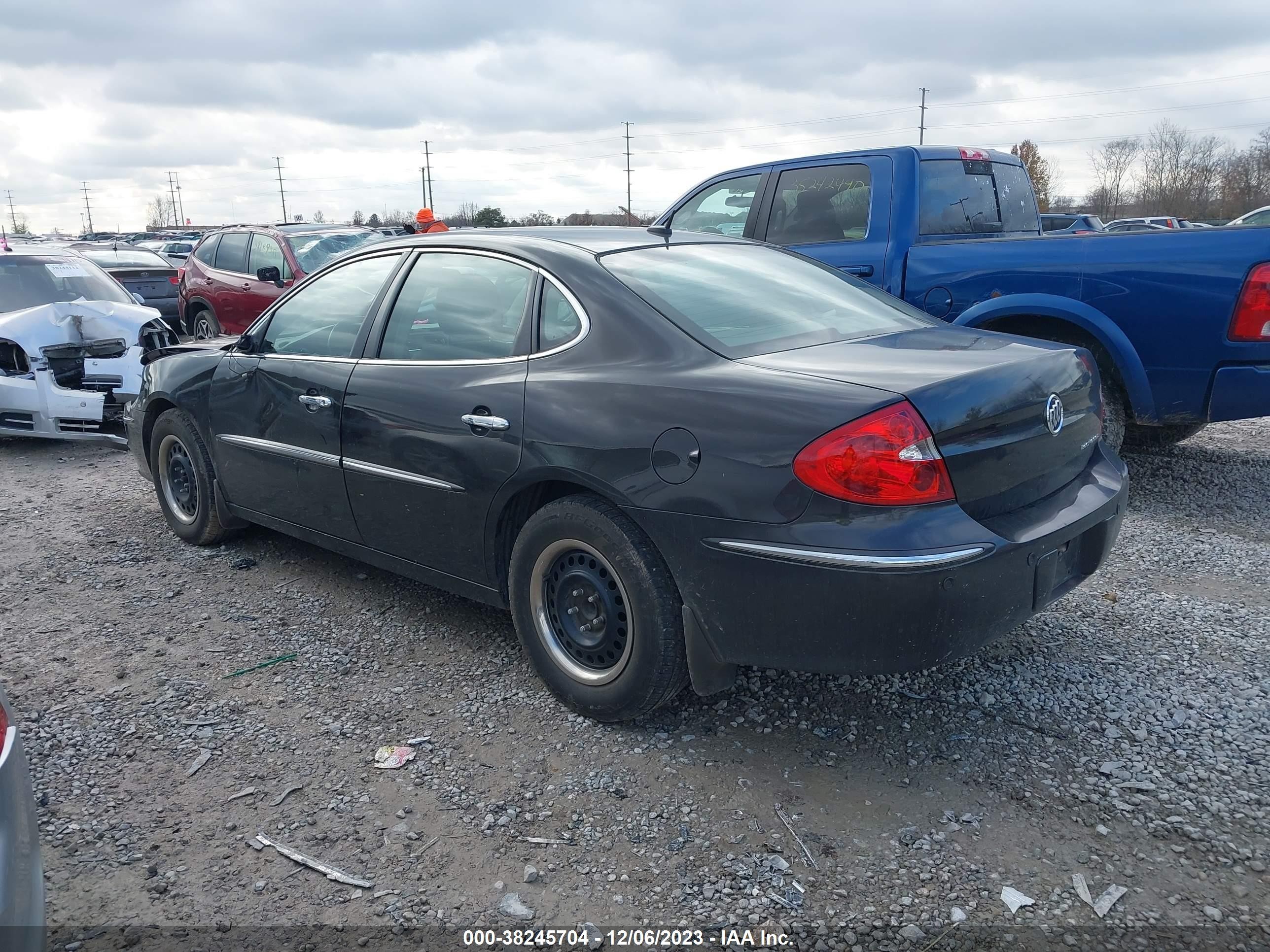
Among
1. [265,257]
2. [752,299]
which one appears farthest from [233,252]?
[752,299]

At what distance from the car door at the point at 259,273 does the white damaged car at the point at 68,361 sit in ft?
9.46

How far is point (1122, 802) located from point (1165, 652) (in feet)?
3.65

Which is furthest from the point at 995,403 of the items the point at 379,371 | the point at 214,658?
the point at 214,658

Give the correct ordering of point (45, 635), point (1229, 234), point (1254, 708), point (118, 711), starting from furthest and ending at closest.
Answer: point (1229, 234)
point (45, 635)
point (118, 711)
point (1254, 708)

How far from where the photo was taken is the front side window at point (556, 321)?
3.30m

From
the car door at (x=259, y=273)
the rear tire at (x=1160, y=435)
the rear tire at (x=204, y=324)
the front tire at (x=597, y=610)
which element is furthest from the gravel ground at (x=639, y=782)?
the rear tire at (x=204, y=324)

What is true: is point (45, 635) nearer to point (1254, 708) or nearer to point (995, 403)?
point (995, 403)

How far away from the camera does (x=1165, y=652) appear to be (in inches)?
143

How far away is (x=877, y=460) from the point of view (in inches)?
102

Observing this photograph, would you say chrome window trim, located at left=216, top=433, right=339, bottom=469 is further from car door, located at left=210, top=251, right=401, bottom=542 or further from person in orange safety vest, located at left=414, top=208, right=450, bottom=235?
person in orange safety vest, located at left=414, top=208, right=450, bottom=235

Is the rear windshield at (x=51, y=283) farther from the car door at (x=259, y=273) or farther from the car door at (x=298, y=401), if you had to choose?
the car door at (x=298, y=401)

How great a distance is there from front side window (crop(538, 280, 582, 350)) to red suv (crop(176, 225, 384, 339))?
8270 mm

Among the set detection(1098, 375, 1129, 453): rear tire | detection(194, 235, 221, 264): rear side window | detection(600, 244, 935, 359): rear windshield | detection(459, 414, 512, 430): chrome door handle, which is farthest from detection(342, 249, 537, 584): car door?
detection(194, 235, 221, 264): rear side window

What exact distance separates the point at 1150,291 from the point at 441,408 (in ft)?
12.0
